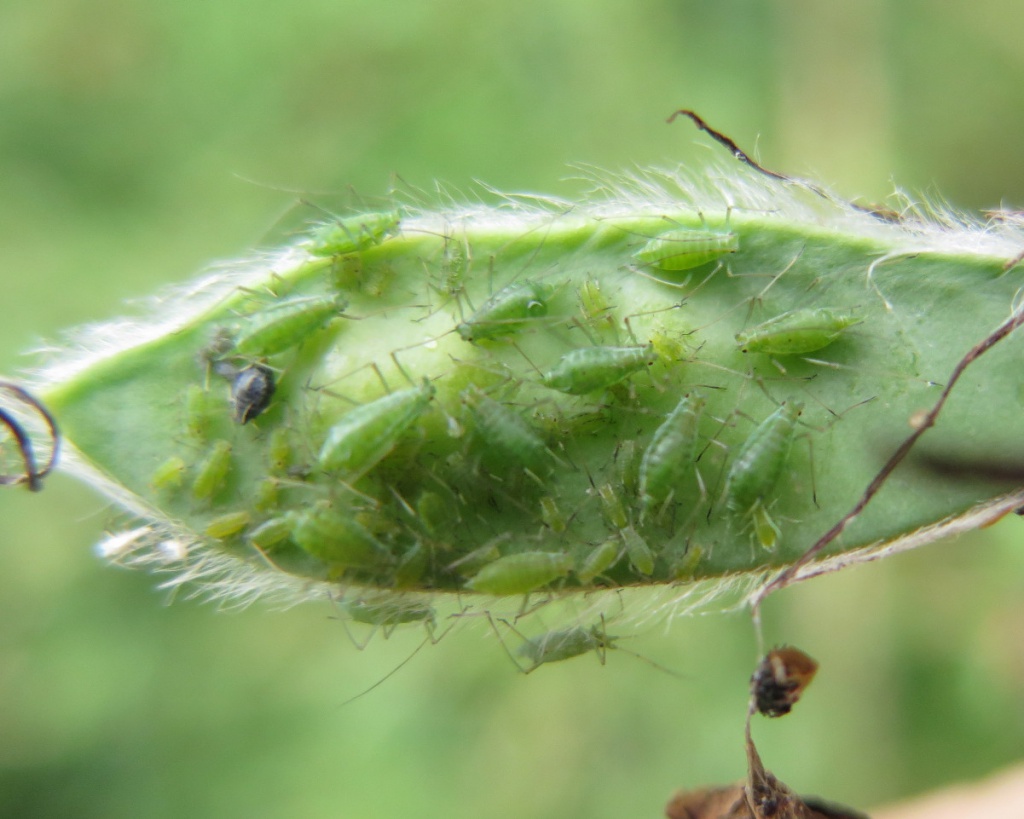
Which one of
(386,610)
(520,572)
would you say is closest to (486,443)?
(520,572)

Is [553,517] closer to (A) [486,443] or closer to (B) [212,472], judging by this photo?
(A) [486,443]

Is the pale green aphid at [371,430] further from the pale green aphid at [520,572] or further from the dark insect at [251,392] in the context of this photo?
the pale green aphid at [520,572]

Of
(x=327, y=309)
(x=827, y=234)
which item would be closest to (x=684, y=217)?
(x=827, y=234)

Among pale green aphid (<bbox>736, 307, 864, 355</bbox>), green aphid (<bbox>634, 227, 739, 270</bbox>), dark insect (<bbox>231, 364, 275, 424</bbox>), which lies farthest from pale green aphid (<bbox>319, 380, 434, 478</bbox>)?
pale green aphid (<bbox>736, 307, 864, 355</bbox>)

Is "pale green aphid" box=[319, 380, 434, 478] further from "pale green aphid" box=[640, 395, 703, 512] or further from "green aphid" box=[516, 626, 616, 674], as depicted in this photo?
"green aphid" box=[516, 626, 616, 674]

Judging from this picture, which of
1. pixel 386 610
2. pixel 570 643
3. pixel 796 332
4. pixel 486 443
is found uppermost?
pixel 796 332

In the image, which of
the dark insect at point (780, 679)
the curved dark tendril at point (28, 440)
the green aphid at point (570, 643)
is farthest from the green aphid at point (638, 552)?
the curved dark tendril at point (28, 440)
